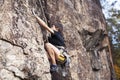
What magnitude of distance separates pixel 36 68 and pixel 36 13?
210 centimetres

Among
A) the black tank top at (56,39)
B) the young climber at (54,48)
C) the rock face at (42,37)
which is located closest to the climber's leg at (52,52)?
the young climber at (54,48)

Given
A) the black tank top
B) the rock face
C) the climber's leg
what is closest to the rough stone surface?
the rock face

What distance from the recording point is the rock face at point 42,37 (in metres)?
8.07

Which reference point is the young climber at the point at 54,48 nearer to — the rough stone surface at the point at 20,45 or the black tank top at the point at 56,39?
the black tank top at the point at 56,39

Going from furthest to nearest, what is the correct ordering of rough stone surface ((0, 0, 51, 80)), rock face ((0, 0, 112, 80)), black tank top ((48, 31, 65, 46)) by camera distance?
black tank top ((48, 31, 65, 46)), rock face ((0, 0, 112, 80)), rough stone surface ((0, 0, 51, 80))

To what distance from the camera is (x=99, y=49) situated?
15703 millimetres

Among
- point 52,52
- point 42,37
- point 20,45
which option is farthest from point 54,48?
point 20,45

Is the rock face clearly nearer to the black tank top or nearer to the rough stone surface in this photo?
the rough stone surface

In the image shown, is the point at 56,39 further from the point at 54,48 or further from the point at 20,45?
the point at 20,45

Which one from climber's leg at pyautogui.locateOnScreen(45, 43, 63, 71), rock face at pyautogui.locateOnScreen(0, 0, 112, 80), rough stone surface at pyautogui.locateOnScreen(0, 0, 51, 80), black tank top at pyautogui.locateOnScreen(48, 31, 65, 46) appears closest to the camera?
rough stone surface at pyautogui.locateOnScreen(0, 0, 51, 80)

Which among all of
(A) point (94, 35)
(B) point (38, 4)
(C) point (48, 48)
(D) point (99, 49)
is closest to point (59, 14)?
(B) point (38, 4)

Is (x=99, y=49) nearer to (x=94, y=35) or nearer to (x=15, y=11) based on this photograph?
(x=94, y=35)

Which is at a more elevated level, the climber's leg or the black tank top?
the black tank top

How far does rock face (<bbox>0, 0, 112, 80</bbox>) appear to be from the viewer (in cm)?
807
